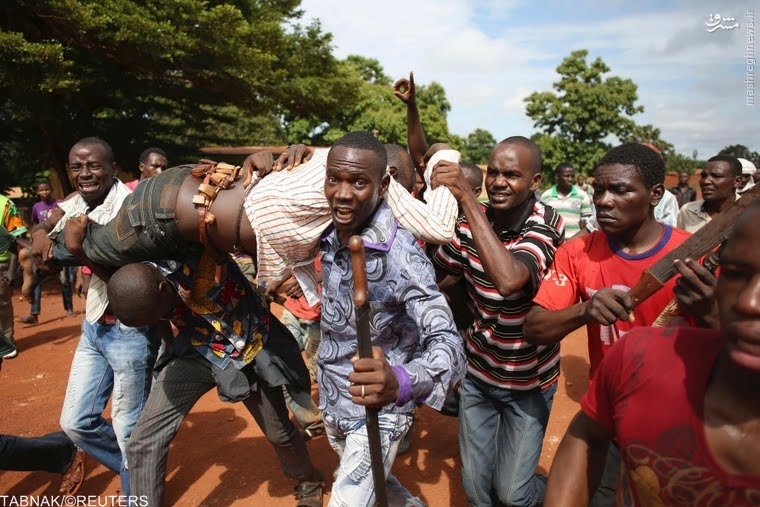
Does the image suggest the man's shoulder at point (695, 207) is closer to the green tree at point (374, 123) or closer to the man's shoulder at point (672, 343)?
the man's shoulder at point (672, 343)

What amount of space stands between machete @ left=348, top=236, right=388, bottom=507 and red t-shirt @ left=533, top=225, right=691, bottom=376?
98cm

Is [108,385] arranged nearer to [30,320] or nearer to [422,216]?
[422,216]

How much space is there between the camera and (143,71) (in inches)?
384

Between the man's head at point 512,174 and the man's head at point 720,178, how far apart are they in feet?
9.85

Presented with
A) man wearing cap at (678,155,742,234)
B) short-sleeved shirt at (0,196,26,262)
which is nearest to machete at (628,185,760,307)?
man wearing cap at (678,155,742,234)

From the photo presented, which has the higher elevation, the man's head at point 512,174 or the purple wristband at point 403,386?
the man's head at point 512,174

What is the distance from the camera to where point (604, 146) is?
77.7ft

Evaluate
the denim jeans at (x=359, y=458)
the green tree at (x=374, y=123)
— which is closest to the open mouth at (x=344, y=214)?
the denim jeans at (x=359, y=458)

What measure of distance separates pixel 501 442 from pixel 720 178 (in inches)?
144

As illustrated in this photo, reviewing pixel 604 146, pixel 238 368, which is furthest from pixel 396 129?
pixel 238 368

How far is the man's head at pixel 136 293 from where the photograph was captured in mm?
2328

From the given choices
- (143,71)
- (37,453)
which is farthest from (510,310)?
(143,71)

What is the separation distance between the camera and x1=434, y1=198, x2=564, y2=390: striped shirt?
8.28 ft

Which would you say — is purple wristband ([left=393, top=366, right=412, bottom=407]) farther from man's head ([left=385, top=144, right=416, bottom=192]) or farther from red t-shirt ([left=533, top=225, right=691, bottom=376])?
man's head ([left=385, top=144, right=416, bottom=192])
